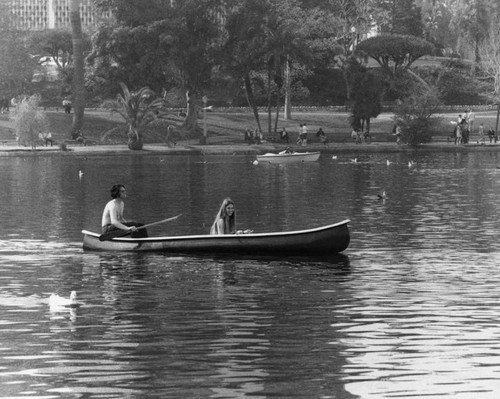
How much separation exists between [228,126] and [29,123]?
759 inches

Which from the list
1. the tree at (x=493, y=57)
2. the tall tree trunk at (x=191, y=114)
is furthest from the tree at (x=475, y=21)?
the tall tree trunk at (x=191, y=114)

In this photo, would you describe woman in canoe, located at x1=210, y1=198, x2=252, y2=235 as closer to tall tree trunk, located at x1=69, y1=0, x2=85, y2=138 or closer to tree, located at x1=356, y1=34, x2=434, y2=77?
tall tree trunk, located at x1=69, y1=0, x2=85, y2=138

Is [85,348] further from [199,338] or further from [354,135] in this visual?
[354,135]

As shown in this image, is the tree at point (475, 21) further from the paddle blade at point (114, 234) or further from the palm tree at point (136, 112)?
the paddle blade at point (114, 234)

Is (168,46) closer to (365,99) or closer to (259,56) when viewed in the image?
(259,56)

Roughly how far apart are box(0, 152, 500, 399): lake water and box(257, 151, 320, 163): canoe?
2913cm

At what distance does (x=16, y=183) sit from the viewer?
65.8 meters

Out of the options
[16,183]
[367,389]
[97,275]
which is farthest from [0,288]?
[16,183]

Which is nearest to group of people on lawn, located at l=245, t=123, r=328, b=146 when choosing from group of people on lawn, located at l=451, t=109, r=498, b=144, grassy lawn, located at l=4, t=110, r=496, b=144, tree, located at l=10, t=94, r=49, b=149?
grassy lawn, located at l=4, t=110, r=496, b=144

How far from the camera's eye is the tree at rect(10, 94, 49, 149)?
92125 mm

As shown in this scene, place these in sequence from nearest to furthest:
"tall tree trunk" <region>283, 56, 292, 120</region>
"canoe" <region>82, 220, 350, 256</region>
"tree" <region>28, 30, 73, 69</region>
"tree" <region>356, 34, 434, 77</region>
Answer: "canoe" <region>82, 220, 350, 256</region>, "tall tree trunk" <region>283, 56, 292, 120</region>, "tree" <region>356, 34, 434, 77</region>, "tree" <region>28, 30, 73, 69</region>

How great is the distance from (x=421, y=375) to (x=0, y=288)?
40.5 ft

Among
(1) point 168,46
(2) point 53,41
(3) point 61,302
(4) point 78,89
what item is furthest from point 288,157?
(2) point 53,41

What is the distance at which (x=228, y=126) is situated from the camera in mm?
106812
